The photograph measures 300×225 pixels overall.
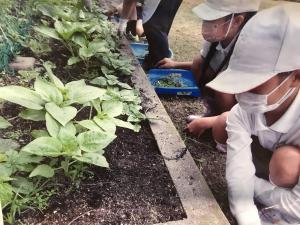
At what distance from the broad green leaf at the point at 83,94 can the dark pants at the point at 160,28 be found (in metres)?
1.29

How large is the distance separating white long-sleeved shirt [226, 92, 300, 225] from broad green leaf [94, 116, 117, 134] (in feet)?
1.71

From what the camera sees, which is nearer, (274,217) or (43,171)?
(43,171)

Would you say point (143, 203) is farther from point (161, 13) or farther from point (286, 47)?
point (161, 13)

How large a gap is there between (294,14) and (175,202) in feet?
2.67

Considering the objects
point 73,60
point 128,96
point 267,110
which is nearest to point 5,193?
point 128,96

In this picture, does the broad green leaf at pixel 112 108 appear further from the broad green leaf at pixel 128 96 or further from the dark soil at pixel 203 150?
the dark soil at pixel 203 150

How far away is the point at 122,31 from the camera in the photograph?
2.81m

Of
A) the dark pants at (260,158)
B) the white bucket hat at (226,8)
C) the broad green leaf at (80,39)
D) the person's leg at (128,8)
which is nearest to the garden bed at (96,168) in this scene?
the dark pants at (260,158)

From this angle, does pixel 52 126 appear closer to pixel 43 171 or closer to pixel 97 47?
pixel 43 171

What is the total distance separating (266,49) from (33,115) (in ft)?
3.15

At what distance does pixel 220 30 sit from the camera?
195 cm

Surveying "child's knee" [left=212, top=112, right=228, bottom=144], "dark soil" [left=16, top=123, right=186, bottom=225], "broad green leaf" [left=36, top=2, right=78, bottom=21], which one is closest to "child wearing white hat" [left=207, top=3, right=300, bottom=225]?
"child's knee" [left=212, top=112, right=228, bottom=144]

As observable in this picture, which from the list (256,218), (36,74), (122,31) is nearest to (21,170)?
(36,74)

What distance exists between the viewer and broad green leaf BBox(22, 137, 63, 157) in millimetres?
1297
